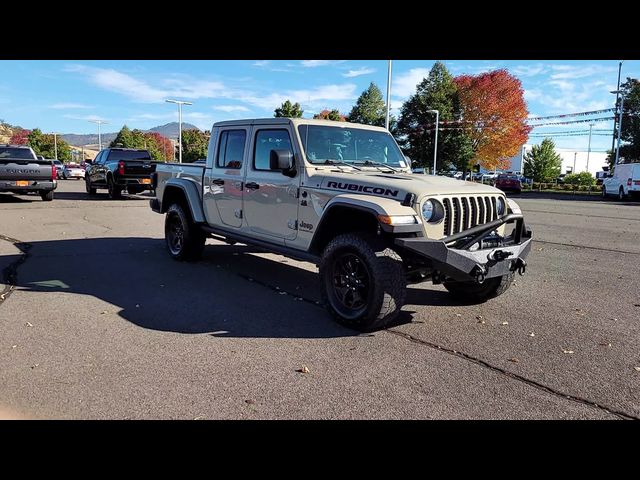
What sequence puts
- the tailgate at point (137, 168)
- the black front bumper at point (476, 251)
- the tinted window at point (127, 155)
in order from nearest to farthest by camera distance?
1. the black front bumper at point (476, 251)
2. the tailgate at point (137, 168)
3. the tinted window at point (127, 155)

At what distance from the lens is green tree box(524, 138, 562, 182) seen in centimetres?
5519

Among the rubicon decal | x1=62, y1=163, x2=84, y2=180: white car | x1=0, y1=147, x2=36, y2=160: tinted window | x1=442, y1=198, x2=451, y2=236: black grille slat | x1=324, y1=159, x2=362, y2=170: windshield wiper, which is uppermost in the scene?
x1=0, y1=147, x2=36, y2=160: tinted window

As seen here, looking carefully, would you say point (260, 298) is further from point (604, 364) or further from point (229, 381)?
point (604, 364)

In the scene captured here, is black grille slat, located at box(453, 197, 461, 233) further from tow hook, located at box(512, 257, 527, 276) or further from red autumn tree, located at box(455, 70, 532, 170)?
red autumn tree, located at box(455, 70, 532, 170)

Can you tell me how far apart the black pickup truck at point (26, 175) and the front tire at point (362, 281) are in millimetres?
14670

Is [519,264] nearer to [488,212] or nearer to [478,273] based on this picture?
[488,212]

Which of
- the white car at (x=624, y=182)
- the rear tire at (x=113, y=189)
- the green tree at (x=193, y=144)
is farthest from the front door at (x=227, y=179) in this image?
the green tree at (x=193, y=144)

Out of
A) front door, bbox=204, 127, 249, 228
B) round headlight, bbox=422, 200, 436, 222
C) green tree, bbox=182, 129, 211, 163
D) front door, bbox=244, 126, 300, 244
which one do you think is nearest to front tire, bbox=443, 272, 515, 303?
round headlight, bbox=422, 200, 436, 222

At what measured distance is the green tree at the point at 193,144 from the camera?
67.9 m

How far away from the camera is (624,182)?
29203 millimetres

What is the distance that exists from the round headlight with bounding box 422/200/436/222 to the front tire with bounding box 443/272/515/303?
3.89ft

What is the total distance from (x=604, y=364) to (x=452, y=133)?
42.4 meters

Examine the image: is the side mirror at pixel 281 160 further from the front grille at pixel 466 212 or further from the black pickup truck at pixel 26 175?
the black pickup truck at pixel 26 175
